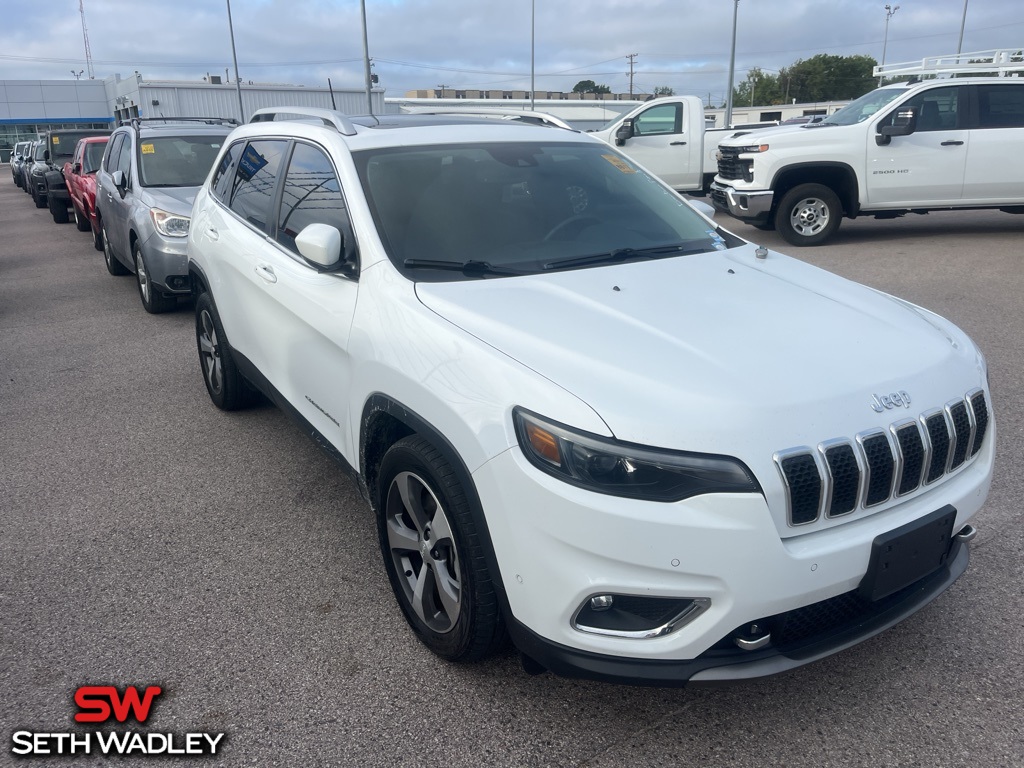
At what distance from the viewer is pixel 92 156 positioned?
1411 cm

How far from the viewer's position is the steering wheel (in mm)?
3492

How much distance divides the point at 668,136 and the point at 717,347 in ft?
42.6

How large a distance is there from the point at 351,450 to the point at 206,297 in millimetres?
2371

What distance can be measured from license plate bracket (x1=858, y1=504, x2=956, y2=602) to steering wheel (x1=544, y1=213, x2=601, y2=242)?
5.85 feet

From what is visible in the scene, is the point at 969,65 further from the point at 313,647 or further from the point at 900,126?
the point at 313,647

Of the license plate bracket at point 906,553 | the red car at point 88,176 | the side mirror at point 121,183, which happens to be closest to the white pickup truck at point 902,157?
the side mirror at point 121,183

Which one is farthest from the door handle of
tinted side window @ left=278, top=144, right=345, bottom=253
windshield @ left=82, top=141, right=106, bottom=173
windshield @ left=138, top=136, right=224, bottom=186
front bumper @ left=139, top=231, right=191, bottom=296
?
windshield @ left=82, top=141, right=106, bottom=173

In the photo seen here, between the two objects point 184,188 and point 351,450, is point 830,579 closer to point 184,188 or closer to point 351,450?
point 351,450

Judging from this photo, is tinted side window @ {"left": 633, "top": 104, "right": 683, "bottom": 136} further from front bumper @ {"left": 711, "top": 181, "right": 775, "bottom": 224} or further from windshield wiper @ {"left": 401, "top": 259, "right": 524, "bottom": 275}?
windshield wiper @ {"left": 401, "top": 259, "right": 524, "bottom": 275}

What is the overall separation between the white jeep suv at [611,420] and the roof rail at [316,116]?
2.7 inches

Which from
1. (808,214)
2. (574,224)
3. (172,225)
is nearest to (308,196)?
(574,224)

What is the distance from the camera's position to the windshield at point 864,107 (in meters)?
11.0

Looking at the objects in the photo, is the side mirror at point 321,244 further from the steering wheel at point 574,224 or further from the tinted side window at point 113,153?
the tinted side window at point 113,153

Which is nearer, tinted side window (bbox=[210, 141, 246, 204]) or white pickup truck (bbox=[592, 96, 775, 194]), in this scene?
tinted side window (bbox=[210, 141, 246, 204])
